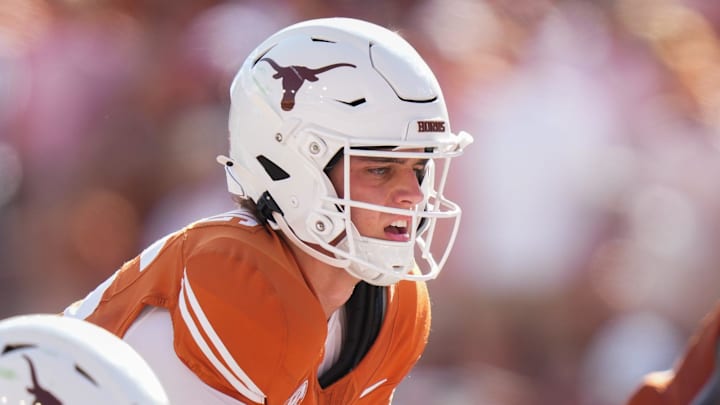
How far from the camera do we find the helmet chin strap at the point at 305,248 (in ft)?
8.36

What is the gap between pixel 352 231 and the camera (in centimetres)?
255

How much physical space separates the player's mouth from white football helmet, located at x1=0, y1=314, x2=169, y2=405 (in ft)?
3.45

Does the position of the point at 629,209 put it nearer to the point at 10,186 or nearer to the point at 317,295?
the point at 317,295

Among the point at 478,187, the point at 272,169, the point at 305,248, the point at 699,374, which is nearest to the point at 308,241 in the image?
the point at 305,248

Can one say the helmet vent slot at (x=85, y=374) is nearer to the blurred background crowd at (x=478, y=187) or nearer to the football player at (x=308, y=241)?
the football player at (x=308, y=241)

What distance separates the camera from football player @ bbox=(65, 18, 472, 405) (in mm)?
2266

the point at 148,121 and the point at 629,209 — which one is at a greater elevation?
the point at 148,121

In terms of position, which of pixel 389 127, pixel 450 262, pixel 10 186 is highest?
pixel 389 127

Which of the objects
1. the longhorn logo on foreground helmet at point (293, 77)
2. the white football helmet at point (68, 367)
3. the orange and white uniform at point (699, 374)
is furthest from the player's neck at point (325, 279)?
the white football helmet at point (68, 367)

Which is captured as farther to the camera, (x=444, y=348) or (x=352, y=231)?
(x=444, y=348)

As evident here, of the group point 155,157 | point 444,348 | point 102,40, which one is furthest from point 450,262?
point 102,40

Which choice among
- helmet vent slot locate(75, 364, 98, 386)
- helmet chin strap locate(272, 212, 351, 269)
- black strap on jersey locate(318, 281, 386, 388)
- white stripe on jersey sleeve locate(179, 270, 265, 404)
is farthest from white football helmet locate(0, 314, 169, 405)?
black strap on jersey locate(318, 281, 386, 388)

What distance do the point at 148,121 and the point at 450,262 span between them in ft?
4.41

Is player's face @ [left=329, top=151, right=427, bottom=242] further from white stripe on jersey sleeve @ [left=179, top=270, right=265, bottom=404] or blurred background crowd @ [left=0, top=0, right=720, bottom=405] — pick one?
blurred background crowd @ [left=0, top=0, right=720, bottom=405]
